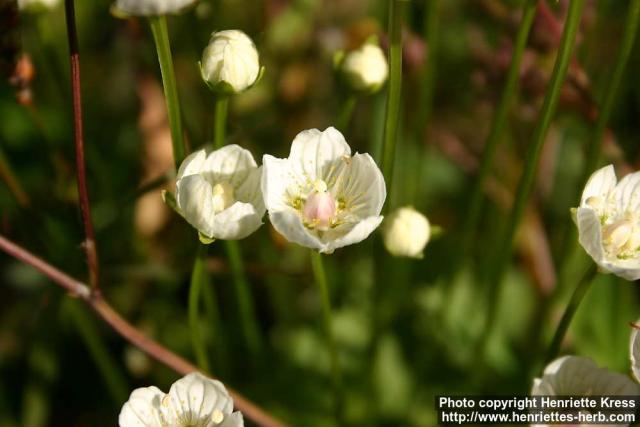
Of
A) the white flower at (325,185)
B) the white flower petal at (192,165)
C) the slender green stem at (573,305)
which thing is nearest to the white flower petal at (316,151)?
the white flower at (325,185)

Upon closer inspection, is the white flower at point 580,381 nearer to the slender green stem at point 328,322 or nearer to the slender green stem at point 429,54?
the slender green stem at point 328,322

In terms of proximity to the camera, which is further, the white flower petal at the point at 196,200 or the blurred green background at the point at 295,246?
the blurred green background at the point at 295,246

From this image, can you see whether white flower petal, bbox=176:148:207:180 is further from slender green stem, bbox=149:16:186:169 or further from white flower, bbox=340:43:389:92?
white flower, bbox=340:43:389:92

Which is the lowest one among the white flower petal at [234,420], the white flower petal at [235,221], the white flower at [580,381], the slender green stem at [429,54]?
the white flower petal at [234,420]

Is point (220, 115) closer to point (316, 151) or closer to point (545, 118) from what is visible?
point (316, 151)

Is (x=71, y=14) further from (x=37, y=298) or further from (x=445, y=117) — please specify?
(x=445, y=117)

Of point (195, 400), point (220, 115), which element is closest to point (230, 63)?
point (220, 115)

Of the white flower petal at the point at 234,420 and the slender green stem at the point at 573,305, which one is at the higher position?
the slender green stem at the point at 573,305

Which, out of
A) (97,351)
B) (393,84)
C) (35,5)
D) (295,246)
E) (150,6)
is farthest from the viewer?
(295,246)
